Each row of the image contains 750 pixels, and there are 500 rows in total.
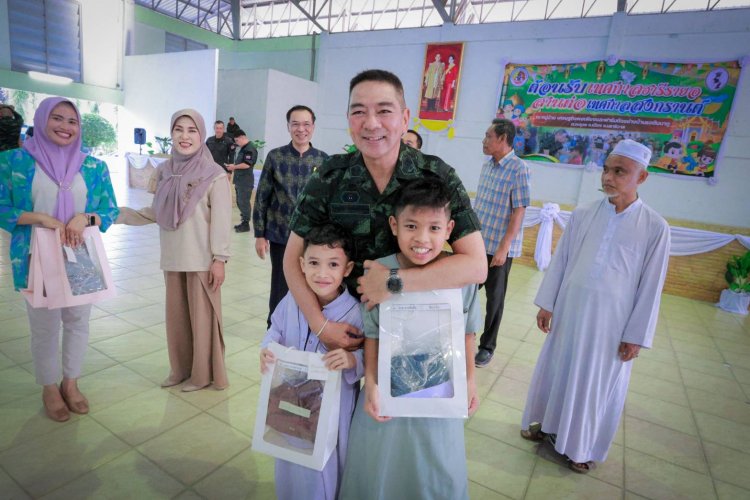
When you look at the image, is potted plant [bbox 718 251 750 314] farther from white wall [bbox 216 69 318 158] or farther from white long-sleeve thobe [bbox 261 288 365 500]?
white wall [bbox 216 69 318 158]

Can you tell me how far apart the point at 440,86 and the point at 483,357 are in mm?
7624

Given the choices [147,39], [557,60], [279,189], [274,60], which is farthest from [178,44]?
[279,189]

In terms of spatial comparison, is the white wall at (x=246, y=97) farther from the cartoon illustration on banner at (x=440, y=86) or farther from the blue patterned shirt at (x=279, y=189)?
the blue patterned shirt at (x=279, y=189)

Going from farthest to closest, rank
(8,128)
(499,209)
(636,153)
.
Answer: (8,128) < (499,209) < (636,153)

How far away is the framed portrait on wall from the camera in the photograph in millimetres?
9102

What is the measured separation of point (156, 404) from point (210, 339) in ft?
1.38

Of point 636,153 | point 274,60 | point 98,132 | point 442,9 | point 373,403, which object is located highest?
point 442,9

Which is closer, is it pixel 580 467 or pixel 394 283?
pixel 394 283

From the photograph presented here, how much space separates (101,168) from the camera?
2123 mm

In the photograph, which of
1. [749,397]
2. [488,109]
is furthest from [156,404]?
[488,109]

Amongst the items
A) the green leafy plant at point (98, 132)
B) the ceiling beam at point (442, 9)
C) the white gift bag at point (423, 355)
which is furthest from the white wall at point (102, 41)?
the white gift bag at point (423, 355)

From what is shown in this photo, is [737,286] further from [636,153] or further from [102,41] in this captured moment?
[102,41]

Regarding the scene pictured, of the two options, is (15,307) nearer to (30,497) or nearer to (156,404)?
(156,404)

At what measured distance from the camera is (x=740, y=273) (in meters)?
5.02
